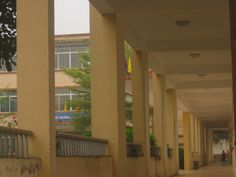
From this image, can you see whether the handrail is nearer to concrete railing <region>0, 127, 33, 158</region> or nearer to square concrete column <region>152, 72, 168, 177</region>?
concrete railing <region>0, 127, 33, 158</region>

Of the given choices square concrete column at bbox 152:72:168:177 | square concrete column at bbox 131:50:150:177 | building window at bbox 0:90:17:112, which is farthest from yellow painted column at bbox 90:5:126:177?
building window at bbox 0:90:17:112

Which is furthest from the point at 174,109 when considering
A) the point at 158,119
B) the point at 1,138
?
the point at 1,138

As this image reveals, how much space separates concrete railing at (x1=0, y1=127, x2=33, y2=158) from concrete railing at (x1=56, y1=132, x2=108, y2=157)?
3.95 ft

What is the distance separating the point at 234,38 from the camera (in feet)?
30.7

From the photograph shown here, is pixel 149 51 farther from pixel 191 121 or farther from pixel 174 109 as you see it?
pixel 191 121

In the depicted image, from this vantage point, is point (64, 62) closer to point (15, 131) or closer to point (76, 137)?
point (76, 137)

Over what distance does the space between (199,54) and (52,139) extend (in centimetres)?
1165

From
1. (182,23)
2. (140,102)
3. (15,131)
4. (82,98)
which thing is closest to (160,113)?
(140,102)

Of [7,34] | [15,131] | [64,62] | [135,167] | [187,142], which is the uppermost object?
[64,62]

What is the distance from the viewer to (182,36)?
55.5ft

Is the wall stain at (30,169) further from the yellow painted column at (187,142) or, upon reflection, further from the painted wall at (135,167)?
the yellow painted column at (187,142)

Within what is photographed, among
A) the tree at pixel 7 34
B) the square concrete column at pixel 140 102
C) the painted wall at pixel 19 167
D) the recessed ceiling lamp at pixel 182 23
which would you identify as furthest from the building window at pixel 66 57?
the painted wall at pixel 19 167

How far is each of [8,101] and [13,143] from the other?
3703cm

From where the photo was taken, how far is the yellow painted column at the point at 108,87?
12.5 meters
